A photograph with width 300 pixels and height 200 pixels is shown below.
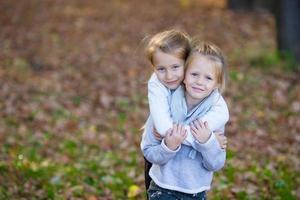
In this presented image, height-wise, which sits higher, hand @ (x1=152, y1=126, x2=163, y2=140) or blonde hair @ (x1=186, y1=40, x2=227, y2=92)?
blonde hair @ (x1=186, y1=40, x2=227, y2=92)

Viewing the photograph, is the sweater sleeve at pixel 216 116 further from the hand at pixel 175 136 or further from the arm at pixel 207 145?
the hand at pixel 175 136

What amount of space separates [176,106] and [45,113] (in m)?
6.36

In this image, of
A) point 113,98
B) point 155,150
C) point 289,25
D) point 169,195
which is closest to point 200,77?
point 155,150

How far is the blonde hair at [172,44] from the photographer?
3781 millimetres

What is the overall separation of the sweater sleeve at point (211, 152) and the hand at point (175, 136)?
12 centimetres

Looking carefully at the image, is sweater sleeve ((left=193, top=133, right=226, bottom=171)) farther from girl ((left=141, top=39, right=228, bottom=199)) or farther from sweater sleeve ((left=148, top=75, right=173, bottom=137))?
sweater sleeve ((left=148, top=75, right=173, bottom=137))

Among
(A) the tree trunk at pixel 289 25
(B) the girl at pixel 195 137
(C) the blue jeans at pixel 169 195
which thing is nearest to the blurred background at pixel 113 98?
(A) the tree trunk at pixel 289 25

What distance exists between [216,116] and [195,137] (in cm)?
22

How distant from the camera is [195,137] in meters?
3.70

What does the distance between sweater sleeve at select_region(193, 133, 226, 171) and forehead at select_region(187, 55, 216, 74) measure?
1.49ft

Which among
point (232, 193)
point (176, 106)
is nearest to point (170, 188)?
point (176, 106)

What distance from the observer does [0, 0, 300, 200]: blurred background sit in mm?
6598

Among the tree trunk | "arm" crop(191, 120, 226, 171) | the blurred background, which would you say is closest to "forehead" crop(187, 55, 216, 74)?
"arm" crop(191, 120, 226, 171)

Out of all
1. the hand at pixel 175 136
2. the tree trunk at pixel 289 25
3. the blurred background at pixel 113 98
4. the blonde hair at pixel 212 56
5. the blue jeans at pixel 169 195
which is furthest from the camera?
the tree trunk at pixel 289 25
